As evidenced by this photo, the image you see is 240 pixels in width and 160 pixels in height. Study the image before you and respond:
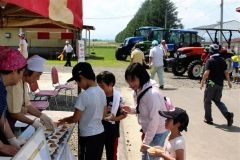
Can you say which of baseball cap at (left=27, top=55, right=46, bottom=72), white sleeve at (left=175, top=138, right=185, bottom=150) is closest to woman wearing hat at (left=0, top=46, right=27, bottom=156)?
baseball cap at (left=27, top=55, right=46, bottom=72)

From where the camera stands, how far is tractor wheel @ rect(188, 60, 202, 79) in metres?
20.4

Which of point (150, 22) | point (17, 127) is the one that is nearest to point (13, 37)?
point (17, 127)

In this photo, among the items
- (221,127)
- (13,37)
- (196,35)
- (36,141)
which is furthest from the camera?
(13,37)

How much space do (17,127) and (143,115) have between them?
50.0 inches

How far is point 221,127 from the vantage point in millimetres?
9773

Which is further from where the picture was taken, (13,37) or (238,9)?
(13,37)

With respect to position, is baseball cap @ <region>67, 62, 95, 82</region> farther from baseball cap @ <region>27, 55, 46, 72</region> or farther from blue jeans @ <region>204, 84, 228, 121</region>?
blue jeans @ <region>204, 84, 228, 121</region>

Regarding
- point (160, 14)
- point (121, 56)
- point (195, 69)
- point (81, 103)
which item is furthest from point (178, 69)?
point (160, 14)

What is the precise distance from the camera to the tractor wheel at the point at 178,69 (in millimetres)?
21719

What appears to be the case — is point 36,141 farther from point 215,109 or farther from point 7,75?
point 215,109

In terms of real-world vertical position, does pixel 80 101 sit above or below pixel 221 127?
above

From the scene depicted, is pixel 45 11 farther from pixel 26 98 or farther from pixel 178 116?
pixel 26 98

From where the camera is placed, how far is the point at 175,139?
13.1 feet

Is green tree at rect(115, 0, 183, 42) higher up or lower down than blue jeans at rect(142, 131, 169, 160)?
higher up
